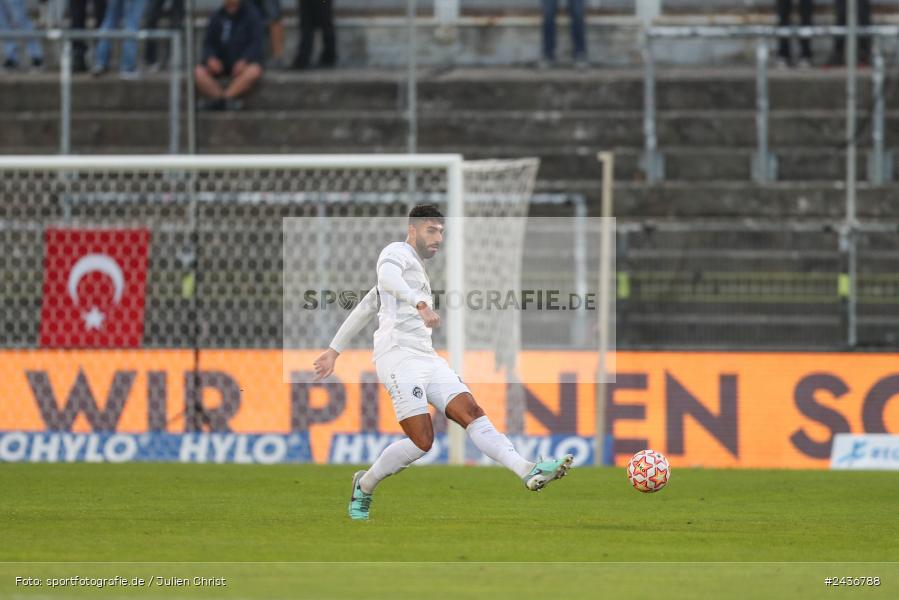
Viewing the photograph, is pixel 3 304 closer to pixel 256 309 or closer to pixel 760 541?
pixel 256 309

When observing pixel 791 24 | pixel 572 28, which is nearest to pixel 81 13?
pixel 572 28

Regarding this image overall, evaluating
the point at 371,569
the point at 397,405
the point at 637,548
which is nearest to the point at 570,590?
the point at 371,569

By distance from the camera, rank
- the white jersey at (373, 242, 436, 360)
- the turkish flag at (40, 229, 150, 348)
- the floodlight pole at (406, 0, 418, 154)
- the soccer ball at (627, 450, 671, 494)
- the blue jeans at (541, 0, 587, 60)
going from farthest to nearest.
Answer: the blue jeans at (541, 0, 587, 60), the floodlight pole at (406, 0, 418, 154), the turkish flag at (40, 229, 150, 348), the soccer ball at (627, 450, 671, 494), the white jersey at (373, 242, 436, 360)

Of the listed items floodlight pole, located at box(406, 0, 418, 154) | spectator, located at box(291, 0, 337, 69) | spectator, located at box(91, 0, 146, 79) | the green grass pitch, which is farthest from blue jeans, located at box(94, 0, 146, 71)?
the green grass pitch

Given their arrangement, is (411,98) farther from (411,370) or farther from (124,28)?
(411,370)

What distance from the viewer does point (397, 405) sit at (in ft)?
37.1

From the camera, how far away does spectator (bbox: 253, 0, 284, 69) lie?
2341 centimetres

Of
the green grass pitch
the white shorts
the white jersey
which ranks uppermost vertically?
the white jersey

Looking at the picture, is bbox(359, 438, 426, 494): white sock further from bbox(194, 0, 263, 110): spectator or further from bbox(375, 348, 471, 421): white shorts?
bbox(194, 0, 263, 110): spectator

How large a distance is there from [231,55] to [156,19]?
1128 mm

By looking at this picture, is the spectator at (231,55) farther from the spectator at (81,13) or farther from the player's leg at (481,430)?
the player's leg at (481,430)

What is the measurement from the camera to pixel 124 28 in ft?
77.3

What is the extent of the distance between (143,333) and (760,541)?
962cm

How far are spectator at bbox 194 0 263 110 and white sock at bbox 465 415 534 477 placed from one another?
12595 mm
